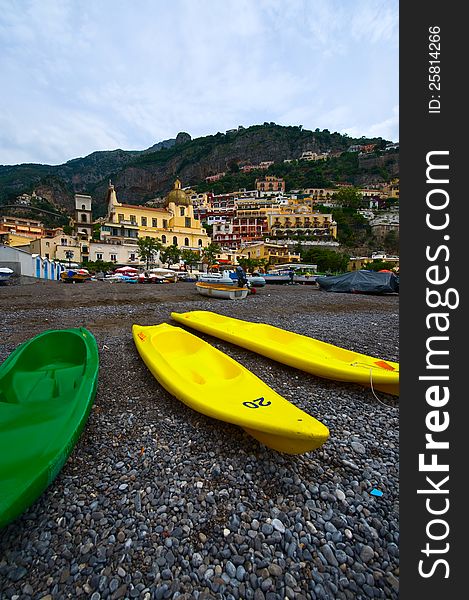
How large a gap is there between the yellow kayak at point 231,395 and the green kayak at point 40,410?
0.74 m

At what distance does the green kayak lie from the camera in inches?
56.4

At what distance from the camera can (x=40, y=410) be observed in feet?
7.20

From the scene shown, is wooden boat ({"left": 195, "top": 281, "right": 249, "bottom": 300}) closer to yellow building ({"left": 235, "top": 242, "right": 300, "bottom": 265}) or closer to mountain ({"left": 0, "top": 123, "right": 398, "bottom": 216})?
yellow building ({"left": 235, "top": 242, "right": 300, "bottom": 265})

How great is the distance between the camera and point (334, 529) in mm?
1544

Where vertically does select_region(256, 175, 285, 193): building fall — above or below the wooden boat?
above

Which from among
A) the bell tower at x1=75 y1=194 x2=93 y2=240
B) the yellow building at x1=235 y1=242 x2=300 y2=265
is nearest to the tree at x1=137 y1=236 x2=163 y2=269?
the yellow building at x1=235 y1=242 x2=300 y2=265

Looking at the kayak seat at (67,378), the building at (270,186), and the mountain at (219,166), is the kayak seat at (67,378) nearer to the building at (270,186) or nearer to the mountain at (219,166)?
the building at (270,186)

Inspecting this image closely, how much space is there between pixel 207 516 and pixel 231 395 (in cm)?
91

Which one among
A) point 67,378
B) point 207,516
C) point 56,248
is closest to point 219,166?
point 56,248

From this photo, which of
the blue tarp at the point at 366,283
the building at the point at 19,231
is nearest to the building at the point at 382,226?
the blue tarp at the point at 366,283

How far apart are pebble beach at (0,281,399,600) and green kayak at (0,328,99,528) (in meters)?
0.30

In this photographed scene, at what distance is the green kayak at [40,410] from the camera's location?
143 centimetres

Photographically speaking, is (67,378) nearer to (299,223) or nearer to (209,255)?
(209,255)

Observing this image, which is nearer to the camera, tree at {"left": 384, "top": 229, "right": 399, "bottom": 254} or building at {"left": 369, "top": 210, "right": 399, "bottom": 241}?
tree at {"left": 384, "top": 229, "right": 399, "bottom": 254}
